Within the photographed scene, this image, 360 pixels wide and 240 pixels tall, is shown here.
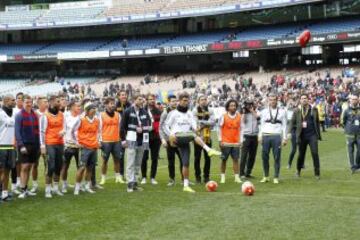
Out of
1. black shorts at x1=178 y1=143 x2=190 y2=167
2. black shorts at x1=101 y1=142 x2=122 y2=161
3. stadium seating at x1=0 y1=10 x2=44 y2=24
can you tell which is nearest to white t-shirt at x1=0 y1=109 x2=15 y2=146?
black shorts at x1=101 y1=142 x2=122 y2=161

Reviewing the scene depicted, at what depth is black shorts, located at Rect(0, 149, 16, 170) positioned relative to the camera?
11746 millimetres

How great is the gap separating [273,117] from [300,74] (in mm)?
31195

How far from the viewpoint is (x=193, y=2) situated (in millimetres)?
55531

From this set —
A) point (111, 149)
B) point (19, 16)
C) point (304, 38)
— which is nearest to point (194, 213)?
point (111, 149)

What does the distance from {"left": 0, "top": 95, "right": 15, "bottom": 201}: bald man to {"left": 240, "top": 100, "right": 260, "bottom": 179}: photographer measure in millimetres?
5786

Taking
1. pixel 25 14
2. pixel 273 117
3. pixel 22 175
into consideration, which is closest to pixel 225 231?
pixel 22 175

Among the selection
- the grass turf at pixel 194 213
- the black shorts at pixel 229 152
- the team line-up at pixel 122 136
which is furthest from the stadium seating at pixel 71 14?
the grass turf at pixel 194 213

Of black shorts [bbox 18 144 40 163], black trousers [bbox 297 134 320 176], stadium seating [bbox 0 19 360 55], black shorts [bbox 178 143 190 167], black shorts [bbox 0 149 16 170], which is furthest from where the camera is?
stadium seating [bbox 0 19 360 55]

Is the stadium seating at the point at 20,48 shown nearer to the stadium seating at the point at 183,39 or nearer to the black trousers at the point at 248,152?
the stadium seating at the point at 183,39

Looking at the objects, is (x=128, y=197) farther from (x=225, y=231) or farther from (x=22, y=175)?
(x=225, y=231)

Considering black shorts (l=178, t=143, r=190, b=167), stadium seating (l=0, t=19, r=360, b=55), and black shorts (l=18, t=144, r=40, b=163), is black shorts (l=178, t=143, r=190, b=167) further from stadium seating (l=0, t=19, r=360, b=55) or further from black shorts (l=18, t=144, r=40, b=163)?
stadium seating (l=0, t=19, r=360, b=55)

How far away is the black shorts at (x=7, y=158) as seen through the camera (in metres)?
11.7

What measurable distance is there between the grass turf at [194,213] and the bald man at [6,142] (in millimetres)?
490

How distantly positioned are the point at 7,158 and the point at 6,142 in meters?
0.30
